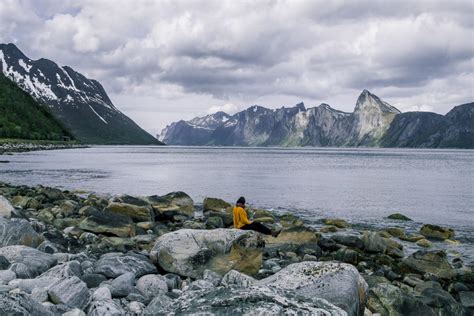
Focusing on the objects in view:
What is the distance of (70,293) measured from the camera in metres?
8.55

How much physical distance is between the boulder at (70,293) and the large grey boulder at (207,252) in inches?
156

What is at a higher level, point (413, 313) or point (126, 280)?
point (126, 280)

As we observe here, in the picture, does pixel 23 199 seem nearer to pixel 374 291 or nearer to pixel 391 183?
pixel 374 291

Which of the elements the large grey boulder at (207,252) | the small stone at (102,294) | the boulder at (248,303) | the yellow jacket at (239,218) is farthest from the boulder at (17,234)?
the boulder at (248,303)

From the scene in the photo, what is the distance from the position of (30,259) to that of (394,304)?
8663 mm

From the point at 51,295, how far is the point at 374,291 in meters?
6.86

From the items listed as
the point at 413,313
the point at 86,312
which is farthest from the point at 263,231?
the point at 86,312

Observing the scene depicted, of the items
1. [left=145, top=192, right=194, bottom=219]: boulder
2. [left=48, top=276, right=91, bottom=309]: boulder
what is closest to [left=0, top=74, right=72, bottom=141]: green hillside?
[left=145, top=192, right=194, bottom=219]: boulder

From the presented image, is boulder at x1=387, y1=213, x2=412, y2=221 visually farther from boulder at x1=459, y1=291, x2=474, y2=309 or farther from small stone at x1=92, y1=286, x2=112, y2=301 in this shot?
small stone at x1=92, y1=286, x2=112, y2=301

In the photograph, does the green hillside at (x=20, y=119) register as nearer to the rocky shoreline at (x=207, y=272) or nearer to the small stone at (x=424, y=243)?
the rocky shoreline at (x=207, y=272)

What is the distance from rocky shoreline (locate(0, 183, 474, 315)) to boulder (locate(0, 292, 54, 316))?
2 cm

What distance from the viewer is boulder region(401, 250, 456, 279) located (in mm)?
15062

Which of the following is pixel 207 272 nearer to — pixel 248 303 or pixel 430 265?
pixel 248 303

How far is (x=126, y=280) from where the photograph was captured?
993 cm
